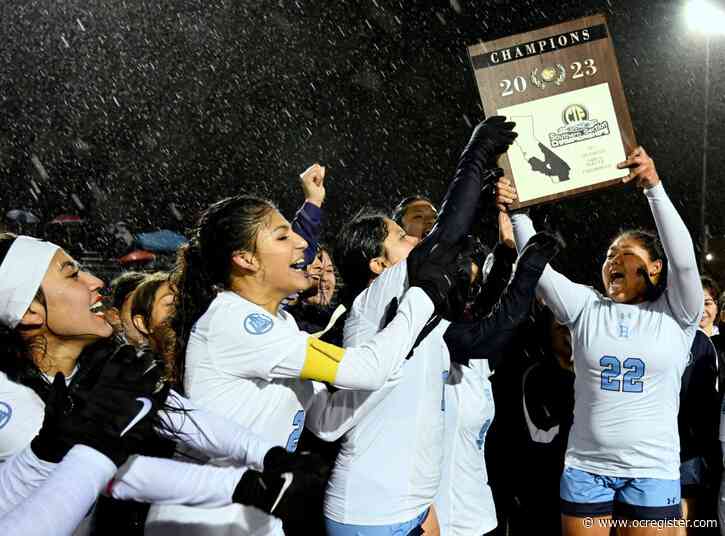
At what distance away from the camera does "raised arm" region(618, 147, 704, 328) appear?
3275mm

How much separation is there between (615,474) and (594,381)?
45 centimetres

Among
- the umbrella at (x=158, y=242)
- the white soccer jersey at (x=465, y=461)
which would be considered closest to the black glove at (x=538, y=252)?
the white soccer jersey at (x=465, y=461)

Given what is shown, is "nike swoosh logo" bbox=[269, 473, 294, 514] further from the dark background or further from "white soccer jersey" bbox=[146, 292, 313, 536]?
the dark background

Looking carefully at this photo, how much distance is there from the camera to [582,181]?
11.5 ft

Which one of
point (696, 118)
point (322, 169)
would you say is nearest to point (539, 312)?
point (322, 169)

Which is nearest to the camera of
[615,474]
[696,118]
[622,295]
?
[615,474]

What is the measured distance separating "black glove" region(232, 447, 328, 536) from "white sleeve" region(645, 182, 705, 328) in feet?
7.31

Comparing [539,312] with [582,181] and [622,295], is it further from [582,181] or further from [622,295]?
[582,181]

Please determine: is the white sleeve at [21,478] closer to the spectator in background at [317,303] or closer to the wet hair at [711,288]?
the spectator in background at [317,303]

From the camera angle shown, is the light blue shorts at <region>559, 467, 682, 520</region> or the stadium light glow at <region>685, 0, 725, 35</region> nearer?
the light blue shorts at <region>559, 467, 682, 520</region>

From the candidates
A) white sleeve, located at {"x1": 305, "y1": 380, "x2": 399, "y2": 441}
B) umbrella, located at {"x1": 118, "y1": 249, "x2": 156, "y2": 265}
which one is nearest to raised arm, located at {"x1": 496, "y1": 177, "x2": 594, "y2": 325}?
white sleeve, located at {"x1": 305, "y1": 380, "x2": 399, "y2": 441}

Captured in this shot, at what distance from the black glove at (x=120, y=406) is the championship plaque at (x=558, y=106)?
2.31 m

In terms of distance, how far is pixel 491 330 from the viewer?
297 cm

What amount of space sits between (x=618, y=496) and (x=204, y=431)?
2.28 metres
